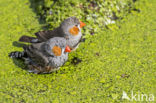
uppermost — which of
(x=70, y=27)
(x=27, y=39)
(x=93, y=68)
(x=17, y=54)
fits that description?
(x=70, y=27)

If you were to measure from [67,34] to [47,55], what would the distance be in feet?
2.48

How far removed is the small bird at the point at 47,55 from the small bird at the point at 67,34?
0.38 metres

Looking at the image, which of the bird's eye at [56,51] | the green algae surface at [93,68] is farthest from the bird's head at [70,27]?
the bird's eye at [56,51]

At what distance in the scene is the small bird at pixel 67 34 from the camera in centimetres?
492

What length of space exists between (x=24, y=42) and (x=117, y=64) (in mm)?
2184

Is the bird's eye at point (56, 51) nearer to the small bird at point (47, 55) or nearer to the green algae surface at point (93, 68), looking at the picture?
the small bird at point (47, 55)

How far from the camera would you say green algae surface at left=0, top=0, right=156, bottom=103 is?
4.12 metres

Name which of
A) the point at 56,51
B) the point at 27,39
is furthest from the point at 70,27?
the point at 27,39

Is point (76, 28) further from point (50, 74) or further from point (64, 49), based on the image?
point (50, 74)

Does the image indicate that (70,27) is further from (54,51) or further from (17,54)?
(17,54)

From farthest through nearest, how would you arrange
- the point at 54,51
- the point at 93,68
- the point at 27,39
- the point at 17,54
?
the point at 27,39
the point at 17,54
the point at 93,68
the point at 54,51

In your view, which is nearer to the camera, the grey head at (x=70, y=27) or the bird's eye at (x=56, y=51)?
the bird's eye at (x=56, y=51)

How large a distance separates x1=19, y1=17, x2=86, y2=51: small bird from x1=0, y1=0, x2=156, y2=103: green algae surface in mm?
277

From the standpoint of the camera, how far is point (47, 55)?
4.45 m
